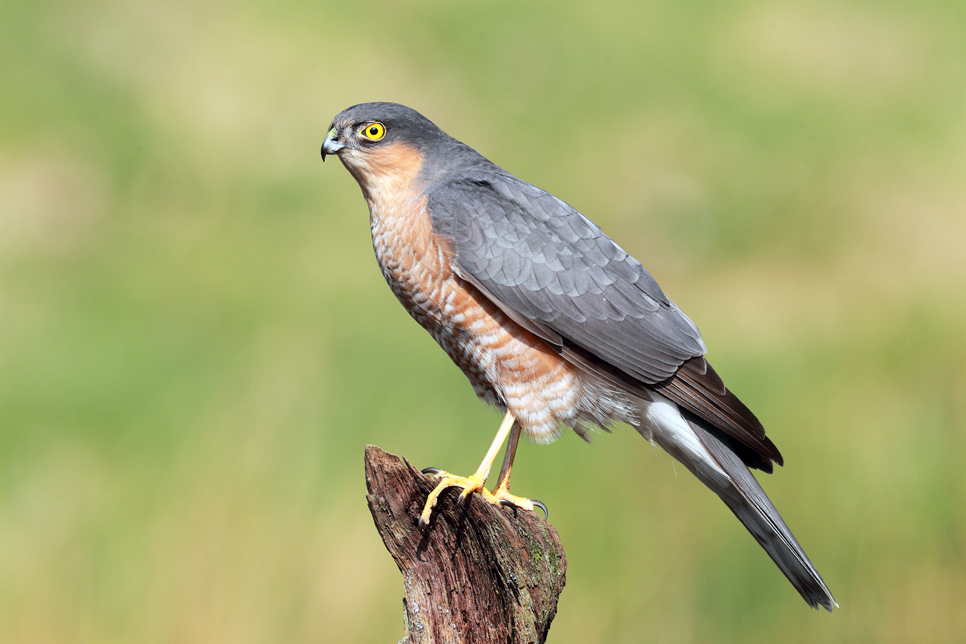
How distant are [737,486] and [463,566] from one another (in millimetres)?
1281

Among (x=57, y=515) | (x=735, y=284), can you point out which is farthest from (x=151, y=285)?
(x=735, y=284)

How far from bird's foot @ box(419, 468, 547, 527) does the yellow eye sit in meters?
1.53

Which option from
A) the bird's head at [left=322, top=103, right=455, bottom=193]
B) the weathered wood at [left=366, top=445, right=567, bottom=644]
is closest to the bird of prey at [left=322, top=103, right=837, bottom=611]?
the bird's head at [left=322, top=103, right=455, bottom=193]

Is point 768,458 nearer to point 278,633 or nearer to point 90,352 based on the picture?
point 278,633

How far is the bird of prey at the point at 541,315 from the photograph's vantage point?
3.27 metres

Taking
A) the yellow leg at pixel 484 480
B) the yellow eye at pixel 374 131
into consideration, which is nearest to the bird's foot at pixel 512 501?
the yellow leg at pixel 484 480

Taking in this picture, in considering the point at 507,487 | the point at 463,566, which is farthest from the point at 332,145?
the point at 463,566

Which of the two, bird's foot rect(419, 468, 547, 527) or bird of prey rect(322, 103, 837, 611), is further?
bird of prey rect(322, 103, 837, 611)

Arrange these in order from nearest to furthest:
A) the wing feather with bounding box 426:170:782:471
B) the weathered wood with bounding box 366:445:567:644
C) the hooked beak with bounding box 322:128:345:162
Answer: the weathered wood with bounding box 366:445:567:644 < the wing feather with bounding box 426:170:782:471 < the hooked beak with bounding box 322:128:345:162

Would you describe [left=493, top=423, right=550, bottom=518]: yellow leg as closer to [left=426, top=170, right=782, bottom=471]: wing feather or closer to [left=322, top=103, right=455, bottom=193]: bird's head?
[left=426, top=170, right=782, bottom=471]: wing feather

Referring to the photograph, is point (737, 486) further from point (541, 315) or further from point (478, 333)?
point (478, 333)

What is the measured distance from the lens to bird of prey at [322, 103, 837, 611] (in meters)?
3.27

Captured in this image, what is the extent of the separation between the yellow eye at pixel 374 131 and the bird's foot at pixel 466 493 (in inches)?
60.3

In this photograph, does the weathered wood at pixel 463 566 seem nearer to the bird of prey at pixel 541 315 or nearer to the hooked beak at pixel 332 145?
the bird of prey at pixel 541 315
